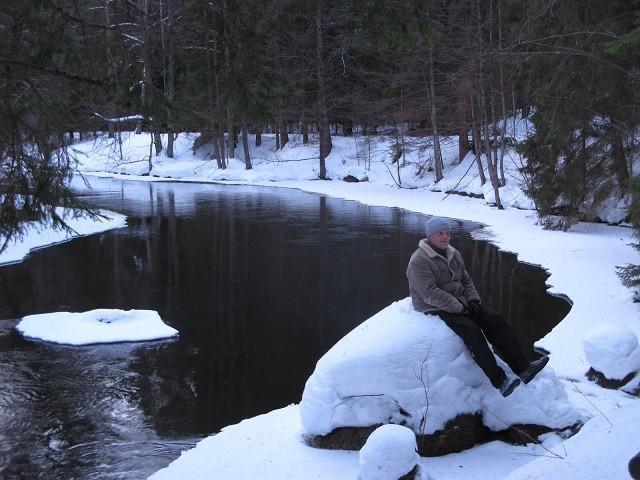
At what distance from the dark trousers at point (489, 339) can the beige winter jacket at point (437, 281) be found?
12 cm

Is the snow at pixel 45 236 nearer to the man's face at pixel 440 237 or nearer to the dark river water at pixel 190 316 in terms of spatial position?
the dark river water at pixel 190 316

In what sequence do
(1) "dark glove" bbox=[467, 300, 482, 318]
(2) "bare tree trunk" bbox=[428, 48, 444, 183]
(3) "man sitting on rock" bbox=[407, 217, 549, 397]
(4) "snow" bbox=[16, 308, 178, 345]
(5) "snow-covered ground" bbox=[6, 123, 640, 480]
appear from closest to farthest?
(5) "snow-covered ground" bbox=[6, 123, 640, 480] < (3) "man sitting on rock" bbox=[407, 217, 549, 397] < (1) "dark glove" bbox=[467, 300, 482, 318] < (4) "snow" bbox=[16, 308, 178, 345] < (2) "bare tree trunk" bbox=[428, 48, 444, 183]

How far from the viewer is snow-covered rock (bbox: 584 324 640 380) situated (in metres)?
6.06

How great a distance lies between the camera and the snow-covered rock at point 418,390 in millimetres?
5516

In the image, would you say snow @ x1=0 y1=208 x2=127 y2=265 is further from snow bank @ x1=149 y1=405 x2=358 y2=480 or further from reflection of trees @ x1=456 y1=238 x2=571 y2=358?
reflection of trees @ x1=456 y1=238 x2=571 y2=358

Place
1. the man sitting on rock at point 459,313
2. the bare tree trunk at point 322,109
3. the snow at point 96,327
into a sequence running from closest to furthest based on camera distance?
the man sitting on rock at point 459,313 < the snow at point 96,327 < the bare tree trunk at point 322,109

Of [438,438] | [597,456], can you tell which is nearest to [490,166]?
[438,438]

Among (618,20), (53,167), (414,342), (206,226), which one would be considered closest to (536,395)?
(414,342)

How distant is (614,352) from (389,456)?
3.16m

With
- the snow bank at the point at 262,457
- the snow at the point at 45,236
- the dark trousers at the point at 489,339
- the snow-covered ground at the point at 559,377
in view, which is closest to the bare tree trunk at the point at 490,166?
the snow-covered ground at the point at 559,377

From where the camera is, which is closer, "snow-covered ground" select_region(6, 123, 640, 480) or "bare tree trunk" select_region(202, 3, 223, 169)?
"snow-covered ground" select_region(6, 123, 640, 480)

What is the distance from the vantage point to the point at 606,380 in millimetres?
6199

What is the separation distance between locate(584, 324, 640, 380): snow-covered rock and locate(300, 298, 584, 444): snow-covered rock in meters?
0.78

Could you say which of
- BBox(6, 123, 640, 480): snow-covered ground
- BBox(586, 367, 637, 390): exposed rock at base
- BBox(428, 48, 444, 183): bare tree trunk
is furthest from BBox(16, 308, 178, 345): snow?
BBox(428, 48, 444, 183): bare tree trunk
